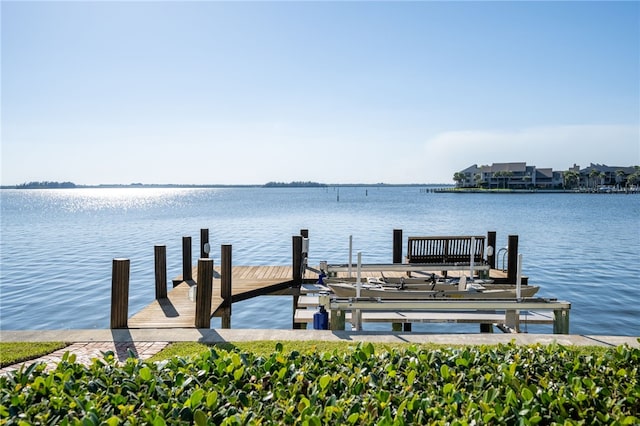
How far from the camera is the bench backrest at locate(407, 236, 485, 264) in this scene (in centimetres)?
1628

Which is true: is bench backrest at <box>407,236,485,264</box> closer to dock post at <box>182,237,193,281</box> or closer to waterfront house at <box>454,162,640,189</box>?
dock post at <box>182,237,193,281</box>

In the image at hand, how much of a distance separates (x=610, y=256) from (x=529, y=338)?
2363 cm

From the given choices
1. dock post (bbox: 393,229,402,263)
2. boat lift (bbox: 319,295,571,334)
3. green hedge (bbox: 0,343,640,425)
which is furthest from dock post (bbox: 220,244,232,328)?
dock post (bbox: 393,229,402,263)

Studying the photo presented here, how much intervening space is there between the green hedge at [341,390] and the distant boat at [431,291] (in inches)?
240

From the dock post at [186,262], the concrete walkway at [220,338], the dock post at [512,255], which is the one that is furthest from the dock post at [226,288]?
the dock post at [512,255]

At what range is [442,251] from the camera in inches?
650

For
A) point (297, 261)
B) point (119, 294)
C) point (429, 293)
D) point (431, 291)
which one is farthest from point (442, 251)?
point (119, 294)

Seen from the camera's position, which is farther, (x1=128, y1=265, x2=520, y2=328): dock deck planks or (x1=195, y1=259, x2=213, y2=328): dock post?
(x1=128, y1=265, x2=520, y2=328): dock deck planks

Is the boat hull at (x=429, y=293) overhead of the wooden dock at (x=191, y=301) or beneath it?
overhead

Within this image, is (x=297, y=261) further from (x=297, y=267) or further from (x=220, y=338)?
(x=220, y=338)

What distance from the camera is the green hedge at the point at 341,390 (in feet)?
9.84

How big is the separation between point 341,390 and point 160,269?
29.9 feet

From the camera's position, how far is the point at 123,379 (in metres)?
3.64

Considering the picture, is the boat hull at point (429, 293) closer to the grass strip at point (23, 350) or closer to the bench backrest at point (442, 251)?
the bench backrest at point (442, 251)
